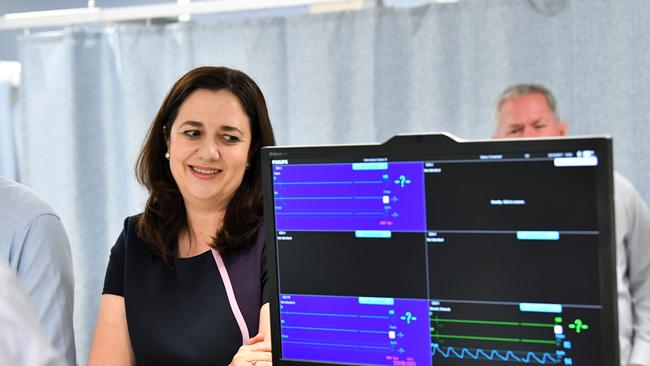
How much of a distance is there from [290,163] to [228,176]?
709 mm

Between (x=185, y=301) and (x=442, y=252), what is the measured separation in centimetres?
79

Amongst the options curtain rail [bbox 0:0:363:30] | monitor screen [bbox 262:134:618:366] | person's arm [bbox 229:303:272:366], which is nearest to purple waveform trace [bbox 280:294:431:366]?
monitor screen [bbox 262:134:618:366]

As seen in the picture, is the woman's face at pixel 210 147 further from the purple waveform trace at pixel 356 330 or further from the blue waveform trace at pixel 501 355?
the blue waveform trace at pixel 501 355

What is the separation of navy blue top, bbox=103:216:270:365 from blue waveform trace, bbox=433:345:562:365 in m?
0.66

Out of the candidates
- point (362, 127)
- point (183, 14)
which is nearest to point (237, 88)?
point (362, 127)

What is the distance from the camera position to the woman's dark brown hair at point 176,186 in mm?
1839

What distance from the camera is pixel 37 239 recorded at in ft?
5.43

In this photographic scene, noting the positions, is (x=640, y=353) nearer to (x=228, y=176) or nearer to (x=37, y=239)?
(x=228, y=176)

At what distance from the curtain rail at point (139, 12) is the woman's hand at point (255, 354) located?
183 centimetres

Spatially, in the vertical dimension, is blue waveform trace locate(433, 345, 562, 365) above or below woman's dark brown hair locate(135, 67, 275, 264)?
below

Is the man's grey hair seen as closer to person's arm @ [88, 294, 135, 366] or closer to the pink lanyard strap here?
the pink lanyard strap

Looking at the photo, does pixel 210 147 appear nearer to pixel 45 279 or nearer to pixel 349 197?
pixel 45 279

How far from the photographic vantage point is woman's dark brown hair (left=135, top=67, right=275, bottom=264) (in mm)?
1839

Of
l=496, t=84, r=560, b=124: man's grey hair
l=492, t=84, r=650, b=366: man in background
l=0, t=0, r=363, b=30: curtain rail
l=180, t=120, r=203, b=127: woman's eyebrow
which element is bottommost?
l=492, t=84, r=650, b=366: man in background
